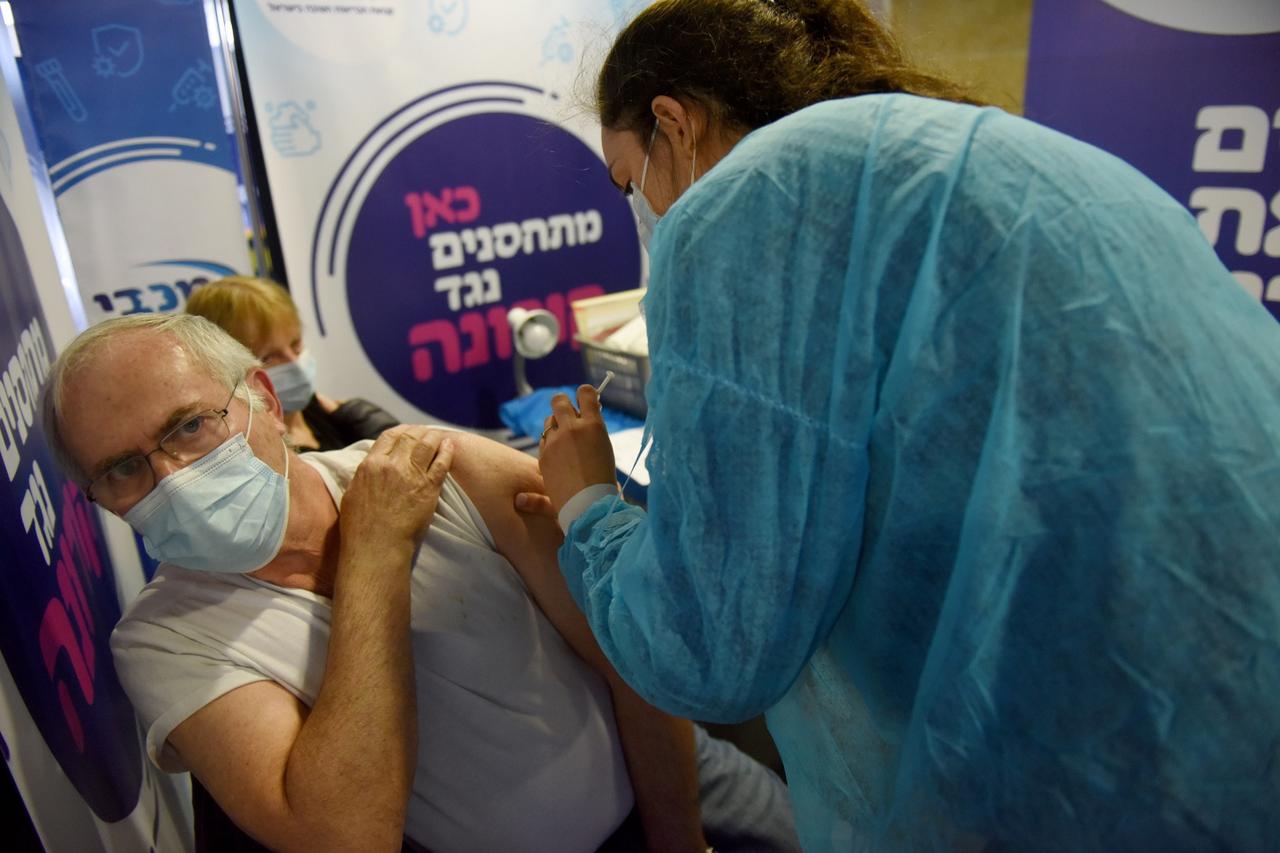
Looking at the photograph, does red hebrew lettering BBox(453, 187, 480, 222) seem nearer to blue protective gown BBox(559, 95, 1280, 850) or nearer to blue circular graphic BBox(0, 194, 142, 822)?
blue circular graphic BBox(0, 194, 142, 822)

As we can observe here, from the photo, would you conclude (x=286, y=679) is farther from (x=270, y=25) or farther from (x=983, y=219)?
(x=270, y=25)

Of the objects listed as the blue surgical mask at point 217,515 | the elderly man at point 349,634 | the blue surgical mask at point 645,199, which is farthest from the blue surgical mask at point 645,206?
the blue surgical mask at point 217,515

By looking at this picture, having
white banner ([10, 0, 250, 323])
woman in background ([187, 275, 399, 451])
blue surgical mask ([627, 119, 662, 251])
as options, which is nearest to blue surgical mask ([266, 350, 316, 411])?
woman in background ([187, 275, 399, 451])

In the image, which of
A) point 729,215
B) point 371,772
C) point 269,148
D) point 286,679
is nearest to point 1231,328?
point 729,215

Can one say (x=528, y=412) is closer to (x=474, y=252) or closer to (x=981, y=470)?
(x=474, y=252)

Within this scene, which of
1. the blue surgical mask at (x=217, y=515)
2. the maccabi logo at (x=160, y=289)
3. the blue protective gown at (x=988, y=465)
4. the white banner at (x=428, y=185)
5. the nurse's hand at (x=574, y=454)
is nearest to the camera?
the blue protective gown at (x=988, y=465)

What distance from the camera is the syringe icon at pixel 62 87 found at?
7.69ft

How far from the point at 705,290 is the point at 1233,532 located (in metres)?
0.48

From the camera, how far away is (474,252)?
128 inches

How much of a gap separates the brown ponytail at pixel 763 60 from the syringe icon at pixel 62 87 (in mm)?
2214

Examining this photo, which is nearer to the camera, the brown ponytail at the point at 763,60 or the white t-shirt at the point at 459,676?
the brown ponytail at the point at 763,60

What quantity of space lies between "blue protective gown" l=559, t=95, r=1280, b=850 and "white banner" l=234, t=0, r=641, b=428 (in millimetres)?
2331

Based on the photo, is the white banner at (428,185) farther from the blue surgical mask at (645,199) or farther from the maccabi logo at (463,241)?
the blue surgical mask at (645,199)

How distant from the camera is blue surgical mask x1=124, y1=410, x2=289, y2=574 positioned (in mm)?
1176
